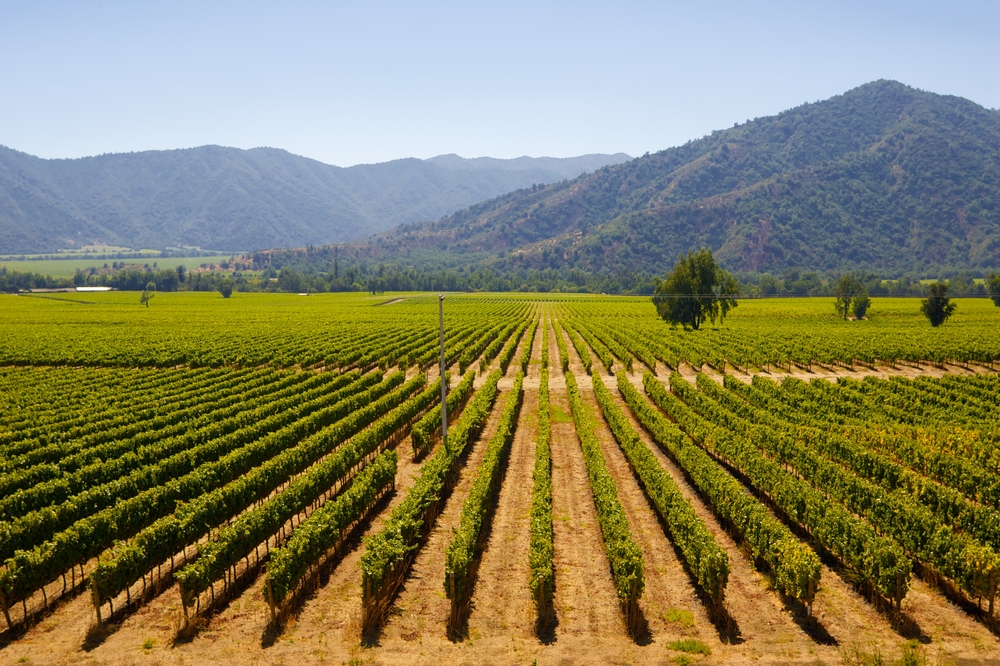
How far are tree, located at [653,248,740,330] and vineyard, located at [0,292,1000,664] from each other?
4829 cm

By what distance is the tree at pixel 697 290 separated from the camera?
90.5 meters

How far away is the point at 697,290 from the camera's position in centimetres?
8975

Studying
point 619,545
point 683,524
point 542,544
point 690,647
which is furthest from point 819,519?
point 542,544

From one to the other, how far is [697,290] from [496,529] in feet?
248

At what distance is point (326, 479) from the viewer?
2402 cm

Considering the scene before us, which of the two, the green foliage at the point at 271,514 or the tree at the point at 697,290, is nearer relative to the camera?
the green foliage at the point at 271,514

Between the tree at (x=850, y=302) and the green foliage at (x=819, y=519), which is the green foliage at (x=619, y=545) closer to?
the green foliage at (x=819, y=519)

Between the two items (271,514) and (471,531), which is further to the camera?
(271,514)

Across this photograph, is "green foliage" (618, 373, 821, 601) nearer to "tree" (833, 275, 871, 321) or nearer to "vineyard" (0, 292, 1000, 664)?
"vineyard" (0, 292, 1000, 664)

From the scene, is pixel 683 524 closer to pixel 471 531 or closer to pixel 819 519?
pixel 819 519

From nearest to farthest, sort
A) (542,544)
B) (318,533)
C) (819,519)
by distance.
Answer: (542,544) → (318,533) → (819,519)

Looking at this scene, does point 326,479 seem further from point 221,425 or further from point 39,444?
point 39,444

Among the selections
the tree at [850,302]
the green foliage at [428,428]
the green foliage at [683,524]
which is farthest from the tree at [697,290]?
the green foliage at [683,524]

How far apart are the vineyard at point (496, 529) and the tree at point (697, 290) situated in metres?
48.3
